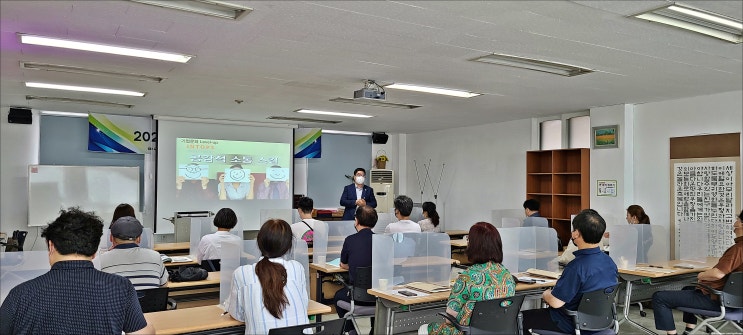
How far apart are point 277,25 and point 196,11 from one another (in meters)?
0.57

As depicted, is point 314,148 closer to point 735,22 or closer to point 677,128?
point 677,128

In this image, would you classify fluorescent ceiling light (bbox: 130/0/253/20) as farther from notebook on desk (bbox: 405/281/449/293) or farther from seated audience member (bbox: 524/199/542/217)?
seated audience member (bbox: 524/199/542/217)

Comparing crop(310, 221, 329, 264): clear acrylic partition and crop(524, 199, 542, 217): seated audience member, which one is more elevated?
crop(524, 199, 542, 217): seated audience member

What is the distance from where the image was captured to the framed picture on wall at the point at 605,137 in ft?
25.3

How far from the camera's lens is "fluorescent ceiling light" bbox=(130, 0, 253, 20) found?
11.1 ft

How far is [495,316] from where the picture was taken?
10.8ft

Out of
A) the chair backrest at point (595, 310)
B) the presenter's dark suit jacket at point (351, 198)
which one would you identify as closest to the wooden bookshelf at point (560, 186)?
the presenter's dark suit jacket at point (351, 198)

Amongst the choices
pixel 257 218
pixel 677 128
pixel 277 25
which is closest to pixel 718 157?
pixel 677 128

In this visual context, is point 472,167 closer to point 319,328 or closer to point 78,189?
point 78,189

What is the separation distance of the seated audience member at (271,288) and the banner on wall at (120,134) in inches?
277

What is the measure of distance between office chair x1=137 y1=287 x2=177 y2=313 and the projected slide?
595 centimetres

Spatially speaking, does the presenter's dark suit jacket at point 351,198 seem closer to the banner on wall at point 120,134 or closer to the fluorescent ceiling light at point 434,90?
the fluorescent ceiling light at point 434,90

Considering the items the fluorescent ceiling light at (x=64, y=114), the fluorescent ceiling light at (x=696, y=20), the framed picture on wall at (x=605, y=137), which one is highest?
the fluorescent ceiling light at (x=696, y=20)

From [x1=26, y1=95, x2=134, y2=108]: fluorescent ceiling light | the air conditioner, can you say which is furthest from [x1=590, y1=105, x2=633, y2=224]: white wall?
[x1=26, y1=95, x2=134, y2=108]: fluorescent ceiling light
